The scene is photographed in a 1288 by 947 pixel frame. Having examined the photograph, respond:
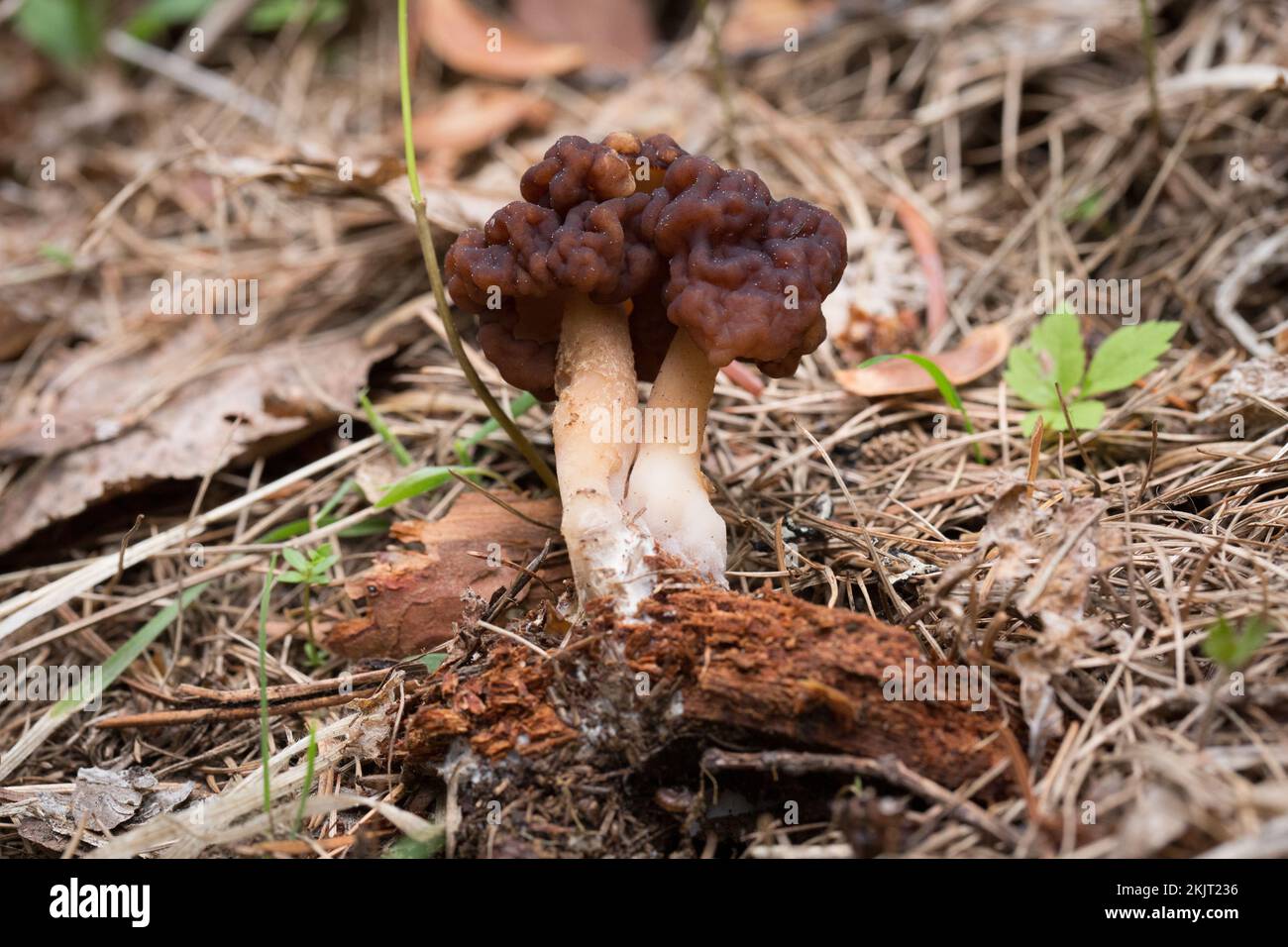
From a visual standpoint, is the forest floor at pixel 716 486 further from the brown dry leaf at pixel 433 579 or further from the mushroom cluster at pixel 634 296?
the mushroom cluster at pixel 634 296

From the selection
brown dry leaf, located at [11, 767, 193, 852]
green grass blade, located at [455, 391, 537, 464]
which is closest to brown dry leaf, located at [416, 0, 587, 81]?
green grass blade, located at [455, 391, 537, 464]

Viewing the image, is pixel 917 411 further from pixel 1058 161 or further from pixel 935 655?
pixel 1058 161

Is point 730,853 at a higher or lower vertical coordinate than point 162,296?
lower

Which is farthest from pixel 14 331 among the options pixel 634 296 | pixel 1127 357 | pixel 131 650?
pixel 1127 357

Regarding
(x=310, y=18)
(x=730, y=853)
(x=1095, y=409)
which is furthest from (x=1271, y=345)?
(x=310, y=18)

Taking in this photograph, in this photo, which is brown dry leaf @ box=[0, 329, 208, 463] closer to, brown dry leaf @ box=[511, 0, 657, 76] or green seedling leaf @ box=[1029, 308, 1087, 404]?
brown dry leaf @ box=[511, 0, 657, 76]

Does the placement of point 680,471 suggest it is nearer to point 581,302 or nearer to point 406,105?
point 581,302
